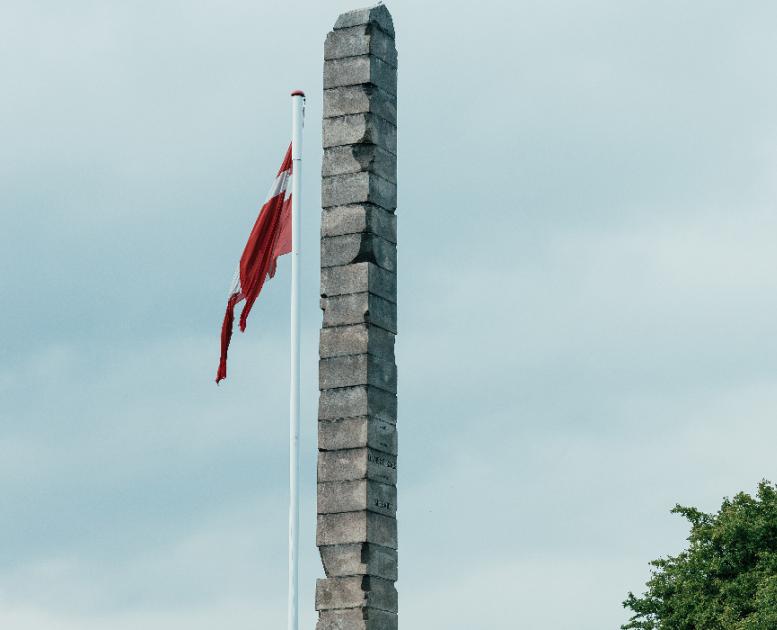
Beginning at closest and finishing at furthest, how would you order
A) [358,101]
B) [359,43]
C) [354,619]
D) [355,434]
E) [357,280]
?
1. [354,619]
2. [355,434]
3. [357,280]
4. [358,101]
5. [359,43]

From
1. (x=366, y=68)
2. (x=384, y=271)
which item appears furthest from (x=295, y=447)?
(x=366, y=68)

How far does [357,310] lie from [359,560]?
3754 millimetres

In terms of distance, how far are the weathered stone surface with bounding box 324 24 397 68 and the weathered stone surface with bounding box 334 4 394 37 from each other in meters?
0.07

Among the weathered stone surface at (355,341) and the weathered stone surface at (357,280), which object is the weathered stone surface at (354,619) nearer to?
the weathered stone surface at (355,341)

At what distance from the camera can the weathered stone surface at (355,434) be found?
27.3m

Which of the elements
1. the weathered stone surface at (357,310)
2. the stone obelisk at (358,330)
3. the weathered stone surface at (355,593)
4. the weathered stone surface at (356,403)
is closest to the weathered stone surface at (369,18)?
the stone obelisk at (358,330)

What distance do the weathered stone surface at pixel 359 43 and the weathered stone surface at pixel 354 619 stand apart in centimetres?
855

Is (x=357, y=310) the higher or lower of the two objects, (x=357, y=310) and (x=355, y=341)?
the higher

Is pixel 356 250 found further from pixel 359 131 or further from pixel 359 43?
pixel 359 43

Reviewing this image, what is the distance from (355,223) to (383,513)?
4.45m

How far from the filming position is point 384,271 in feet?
92.9

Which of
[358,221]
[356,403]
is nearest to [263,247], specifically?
[358,221]

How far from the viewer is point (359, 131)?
93.0 ft

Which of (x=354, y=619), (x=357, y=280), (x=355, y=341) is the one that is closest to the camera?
(x=354, y=619)
